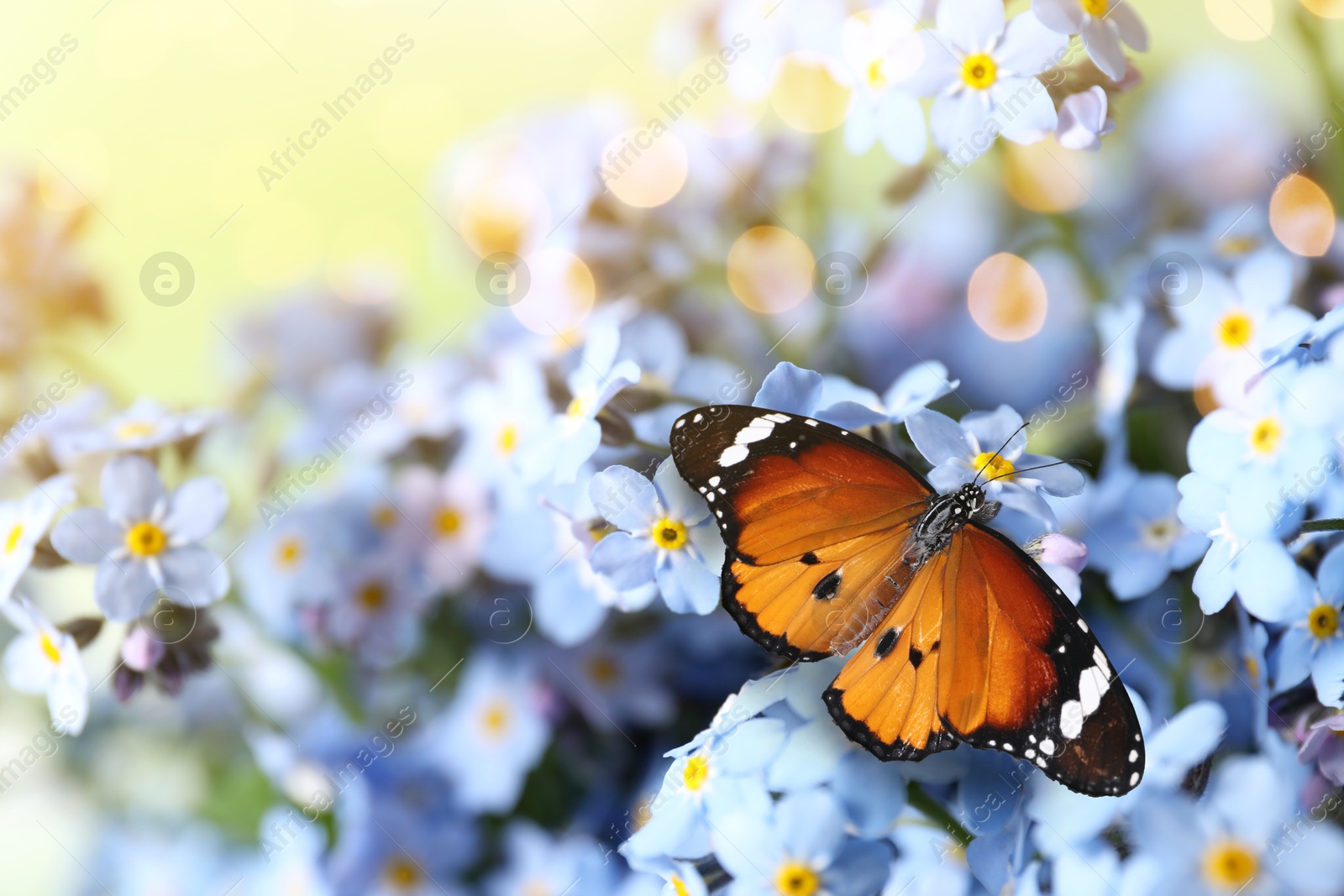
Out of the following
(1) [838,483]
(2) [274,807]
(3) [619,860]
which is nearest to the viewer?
(1) [838,483]

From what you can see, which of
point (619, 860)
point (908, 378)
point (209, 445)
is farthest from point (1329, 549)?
point (209, 445)

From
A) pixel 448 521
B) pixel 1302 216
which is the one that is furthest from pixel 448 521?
pixel 1302 216

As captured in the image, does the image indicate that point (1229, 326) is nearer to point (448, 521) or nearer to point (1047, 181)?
point (1047, 181)

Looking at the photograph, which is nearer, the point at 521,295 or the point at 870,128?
the point at 870,128

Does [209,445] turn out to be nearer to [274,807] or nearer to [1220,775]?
[274,807]

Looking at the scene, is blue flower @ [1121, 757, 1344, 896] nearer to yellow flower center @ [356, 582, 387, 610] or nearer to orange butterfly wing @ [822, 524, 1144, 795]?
orange butterfly wing @ [822, 524, 1144, 795]

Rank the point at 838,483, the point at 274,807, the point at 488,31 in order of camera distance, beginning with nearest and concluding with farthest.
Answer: the point at 838,483, the point at 274,807, the point at 488,31

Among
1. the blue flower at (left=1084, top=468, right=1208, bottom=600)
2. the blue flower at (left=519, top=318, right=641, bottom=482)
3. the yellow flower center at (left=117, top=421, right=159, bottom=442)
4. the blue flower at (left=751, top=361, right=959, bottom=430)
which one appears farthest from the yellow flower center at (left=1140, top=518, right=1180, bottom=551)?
the yellow flower center at (left=117, top=421, right=159, bottom=442)
